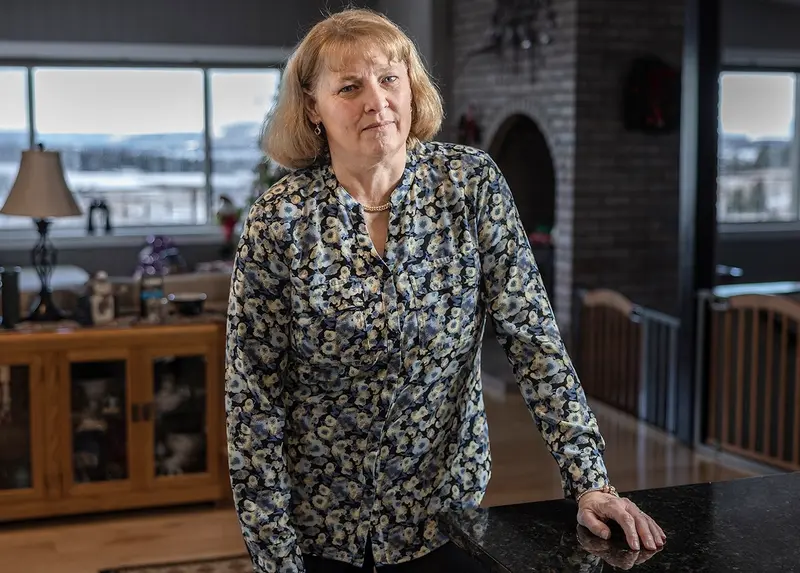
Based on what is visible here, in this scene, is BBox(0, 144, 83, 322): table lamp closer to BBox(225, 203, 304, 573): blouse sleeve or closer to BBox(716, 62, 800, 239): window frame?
BBox(225, 203, 304, 573): blouse sleeve

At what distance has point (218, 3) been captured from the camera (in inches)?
362

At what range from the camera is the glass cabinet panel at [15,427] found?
168 inches

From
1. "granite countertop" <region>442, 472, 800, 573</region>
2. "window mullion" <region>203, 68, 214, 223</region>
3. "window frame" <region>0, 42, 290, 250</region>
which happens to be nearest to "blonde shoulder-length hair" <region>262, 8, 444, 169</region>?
"granite countertop" <region>442, 472, 800, 573</region>

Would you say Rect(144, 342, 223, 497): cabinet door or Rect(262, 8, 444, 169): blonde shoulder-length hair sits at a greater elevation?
Rect(262, 8, 444, 169): blonde shoulder-length hair

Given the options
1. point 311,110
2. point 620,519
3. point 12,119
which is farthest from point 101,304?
point 12,119

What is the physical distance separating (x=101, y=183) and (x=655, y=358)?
5.65m

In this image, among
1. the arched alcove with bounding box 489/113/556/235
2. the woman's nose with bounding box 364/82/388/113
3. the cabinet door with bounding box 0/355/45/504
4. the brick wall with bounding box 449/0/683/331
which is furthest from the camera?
the arched alcove with bounding box 489/113/556/235

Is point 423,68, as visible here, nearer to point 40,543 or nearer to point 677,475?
point 40,543

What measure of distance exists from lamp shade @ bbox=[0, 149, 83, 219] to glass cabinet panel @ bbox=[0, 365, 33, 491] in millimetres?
657

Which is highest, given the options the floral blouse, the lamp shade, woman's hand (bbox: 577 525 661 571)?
the lamp shade

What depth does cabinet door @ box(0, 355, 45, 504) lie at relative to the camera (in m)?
4.27

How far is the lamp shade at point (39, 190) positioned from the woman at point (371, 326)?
9.62ft

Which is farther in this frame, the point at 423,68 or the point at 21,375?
the point at 21,375

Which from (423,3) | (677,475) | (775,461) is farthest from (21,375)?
(423,3)
